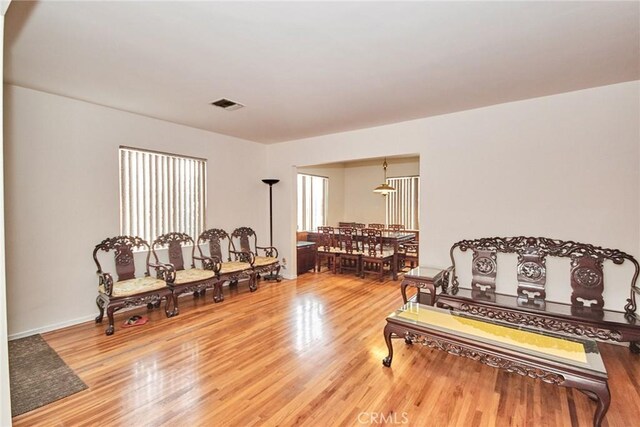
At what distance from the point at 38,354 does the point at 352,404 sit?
2.99 meters

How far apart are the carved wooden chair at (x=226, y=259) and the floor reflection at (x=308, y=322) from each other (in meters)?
1.02

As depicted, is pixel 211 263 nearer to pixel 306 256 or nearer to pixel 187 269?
pixel 187 269

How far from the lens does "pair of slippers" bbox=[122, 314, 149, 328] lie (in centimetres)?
355

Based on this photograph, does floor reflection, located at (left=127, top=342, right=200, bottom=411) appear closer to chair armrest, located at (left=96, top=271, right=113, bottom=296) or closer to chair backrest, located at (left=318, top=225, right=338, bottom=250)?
chair armrest, located at (left=96, top=271, right=113, bottom=296)

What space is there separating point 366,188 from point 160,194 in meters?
5.72

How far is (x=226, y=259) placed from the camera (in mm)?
5285

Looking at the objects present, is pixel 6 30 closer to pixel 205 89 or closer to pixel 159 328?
pixel 205 89

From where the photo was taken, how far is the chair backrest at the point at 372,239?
18.9 ft

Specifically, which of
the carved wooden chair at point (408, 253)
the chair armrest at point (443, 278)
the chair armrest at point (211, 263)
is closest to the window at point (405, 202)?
the carved wooden chair at point (408, 253)

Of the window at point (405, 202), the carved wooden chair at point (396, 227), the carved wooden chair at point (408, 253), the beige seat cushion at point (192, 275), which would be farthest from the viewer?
the window at point (405, 202)

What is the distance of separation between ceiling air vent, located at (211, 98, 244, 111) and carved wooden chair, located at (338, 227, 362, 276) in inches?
129

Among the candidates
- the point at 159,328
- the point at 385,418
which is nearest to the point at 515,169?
the point at 385,418

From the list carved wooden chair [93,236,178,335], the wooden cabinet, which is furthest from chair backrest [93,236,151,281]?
the wooden cabinet

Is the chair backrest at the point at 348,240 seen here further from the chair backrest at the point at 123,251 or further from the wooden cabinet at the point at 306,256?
the chair backrest at the point at 123,251
